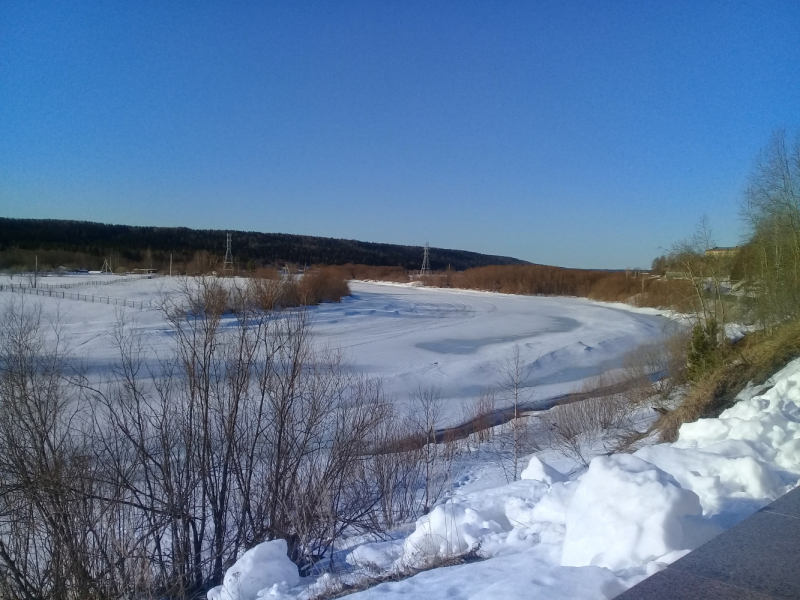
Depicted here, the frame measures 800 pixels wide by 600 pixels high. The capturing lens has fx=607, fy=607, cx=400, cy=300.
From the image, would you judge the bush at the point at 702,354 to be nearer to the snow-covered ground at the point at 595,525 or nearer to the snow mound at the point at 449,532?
the snow-covered ground at the point at 595,525

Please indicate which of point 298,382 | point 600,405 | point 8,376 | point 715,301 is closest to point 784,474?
point 298,382

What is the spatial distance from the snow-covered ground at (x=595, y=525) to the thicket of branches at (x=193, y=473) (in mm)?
2803

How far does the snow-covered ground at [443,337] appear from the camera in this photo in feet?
74.3

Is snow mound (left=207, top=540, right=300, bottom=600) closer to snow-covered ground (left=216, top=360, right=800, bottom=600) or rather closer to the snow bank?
snow-covered ground (left=216, top=360, right=800, bottom=600)

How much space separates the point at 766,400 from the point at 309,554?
6.65m

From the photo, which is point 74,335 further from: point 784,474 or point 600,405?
point 784,474

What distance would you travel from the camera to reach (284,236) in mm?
117188

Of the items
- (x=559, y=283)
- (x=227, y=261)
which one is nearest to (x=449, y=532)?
(x=227, y=261)

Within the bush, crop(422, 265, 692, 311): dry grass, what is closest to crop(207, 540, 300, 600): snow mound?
the bush

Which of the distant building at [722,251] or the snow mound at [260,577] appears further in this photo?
the distant building at [722,251]

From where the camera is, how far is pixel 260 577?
620cm

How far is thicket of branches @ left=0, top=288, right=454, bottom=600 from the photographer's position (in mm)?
8500

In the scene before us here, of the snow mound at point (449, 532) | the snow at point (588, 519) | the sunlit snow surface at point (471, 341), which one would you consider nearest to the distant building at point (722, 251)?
the sunlit snow surface at point (471, 341)

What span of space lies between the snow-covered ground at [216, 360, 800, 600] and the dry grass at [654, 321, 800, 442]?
6385 millimetres
